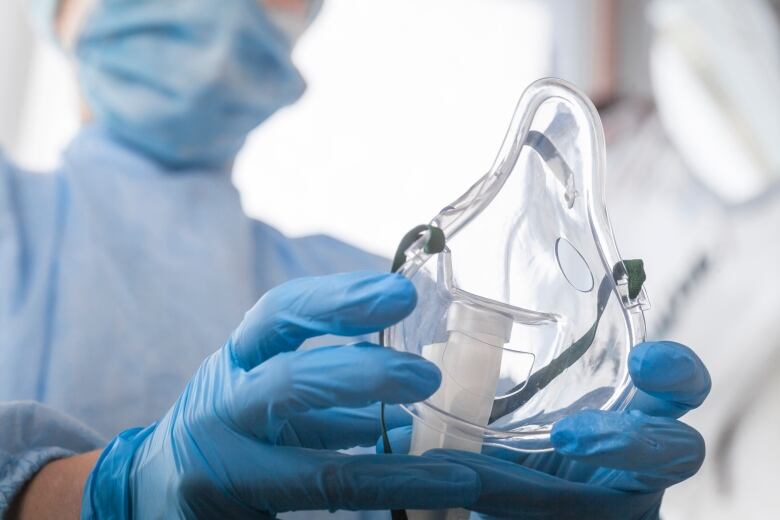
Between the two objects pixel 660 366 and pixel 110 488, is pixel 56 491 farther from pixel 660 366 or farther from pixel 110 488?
pixel 660 366

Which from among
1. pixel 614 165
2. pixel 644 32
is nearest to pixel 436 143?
pixel 614 165

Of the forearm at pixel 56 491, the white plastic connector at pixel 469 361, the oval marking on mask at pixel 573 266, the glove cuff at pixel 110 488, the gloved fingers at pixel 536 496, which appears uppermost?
the oval marking on mask at pixel 573 266

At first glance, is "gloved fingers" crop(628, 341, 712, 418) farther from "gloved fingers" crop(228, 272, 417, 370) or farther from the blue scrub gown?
the blue scrub gown

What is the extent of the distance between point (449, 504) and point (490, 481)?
0.14 ft

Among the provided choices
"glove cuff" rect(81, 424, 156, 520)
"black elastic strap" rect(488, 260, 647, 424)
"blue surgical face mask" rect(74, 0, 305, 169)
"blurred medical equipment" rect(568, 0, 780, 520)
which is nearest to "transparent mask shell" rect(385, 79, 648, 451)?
"black elastic strap" rect(488, 260, 647, 424)

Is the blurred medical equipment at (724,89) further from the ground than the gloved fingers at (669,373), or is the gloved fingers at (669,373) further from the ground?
the blurred medical equipment at (724,89)

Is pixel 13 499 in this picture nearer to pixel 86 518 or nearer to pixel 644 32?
pixel 86 518

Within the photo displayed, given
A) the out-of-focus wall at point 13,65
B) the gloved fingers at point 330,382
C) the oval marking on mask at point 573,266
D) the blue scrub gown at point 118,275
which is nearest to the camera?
the gloved fingers at point 330,382

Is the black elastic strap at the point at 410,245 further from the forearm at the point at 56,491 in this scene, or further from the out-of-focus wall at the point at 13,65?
the out-of-focus wall at the point at 13,65

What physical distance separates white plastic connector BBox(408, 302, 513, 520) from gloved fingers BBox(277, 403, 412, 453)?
0.10 metres

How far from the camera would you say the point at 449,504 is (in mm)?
704

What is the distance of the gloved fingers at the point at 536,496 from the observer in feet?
2.36

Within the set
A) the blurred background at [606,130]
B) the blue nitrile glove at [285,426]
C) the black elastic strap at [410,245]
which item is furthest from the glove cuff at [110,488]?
the blurred background at [606,130]

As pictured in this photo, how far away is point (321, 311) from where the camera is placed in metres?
0.66
